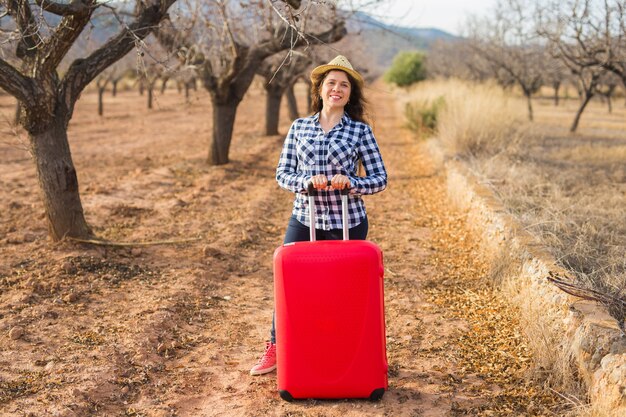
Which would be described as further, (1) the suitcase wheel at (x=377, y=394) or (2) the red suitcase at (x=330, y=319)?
(1) the suitcase wheel at (x=377, y=394)

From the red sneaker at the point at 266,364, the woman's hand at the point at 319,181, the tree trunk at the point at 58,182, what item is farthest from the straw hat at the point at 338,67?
the tree trunk at the point at 58,182

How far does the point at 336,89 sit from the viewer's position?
3.33 m

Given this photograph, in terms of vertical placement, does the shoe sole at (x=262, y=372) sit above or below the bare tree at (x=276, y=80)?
below

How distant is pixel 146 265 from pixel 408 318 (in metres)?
2.47

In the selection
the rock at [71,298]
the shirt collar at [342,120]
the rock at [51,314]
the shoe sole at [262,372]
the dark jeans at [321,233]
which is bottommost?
the shoe sole at [262,372]

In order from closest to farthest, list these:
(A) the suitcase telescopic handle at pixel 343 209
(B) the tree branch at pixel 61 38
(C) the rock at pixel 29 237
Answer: (A) the suitcase telescopic handle at pixel 343 209
(B) the tree branch at pixel 61 38
(C) the rock at pixel 29 237

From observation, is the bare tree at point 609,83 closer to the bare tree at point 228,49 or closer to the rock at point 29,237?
the bare tree at point 228,49

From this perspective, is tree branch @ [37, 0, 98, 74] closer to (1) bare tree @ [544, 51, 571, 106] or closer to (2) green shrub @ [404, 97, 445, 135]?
(2) green shrub @ [404, 97, 445, 135]

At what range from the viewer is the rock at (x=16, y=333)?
158 inches

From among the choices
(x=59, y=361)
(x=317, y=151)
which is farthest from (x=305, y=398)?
(x=59, y=361)

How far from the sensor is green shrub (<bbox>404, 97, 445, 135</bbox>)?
586 inches

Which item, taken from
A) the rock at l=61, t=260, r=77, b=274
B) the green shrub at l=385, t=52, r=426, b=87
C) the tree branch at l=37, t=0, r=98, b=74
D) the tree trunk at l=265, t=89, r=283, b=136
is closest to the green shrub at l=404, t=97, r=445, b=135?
the tree trunk at l=265, t=89, r=283, b=136

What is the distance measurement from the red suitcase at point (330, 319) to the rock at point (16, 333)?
188 centimetres

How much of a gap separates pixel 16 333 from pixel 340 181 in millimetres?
2441
